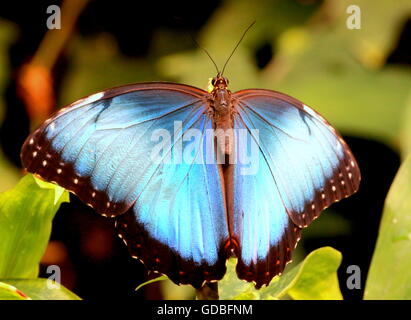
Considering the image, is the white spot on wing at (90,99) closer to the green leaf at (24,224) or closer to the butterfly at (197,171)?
the butterfly at (197,171)

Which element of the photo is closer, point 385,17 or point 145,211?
point 145,211

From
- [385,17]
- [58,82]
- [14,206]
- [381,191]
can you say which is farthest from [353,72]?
[14,206]

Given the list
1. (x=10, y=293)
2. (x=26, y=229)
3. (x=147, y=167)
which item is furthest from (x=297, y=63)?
(x=10, y=293)

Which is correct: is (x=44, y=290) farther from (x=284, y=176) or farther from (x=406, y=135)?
(x=406, y=135)

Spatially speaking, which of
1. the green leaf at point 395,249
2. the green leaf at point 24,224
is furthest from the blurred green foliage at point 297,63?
the green leaf at point 24,224

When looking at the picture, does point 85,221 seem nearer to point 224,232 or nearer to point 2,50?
point 2,50

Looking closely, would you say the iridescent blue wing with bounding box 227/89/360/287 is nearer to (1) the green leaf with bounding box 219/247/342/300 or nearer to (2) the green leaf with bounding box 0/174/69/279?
(1) the green leaf with bounding box 219/247/342/300

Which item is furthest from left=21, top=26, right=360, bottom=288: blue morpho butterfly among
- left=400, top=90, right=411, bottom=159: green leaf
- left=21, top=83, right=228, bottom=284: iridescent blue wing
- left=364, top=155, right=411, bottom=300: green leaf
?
left=400, top=90, right=411, bottom=159: green leaf
